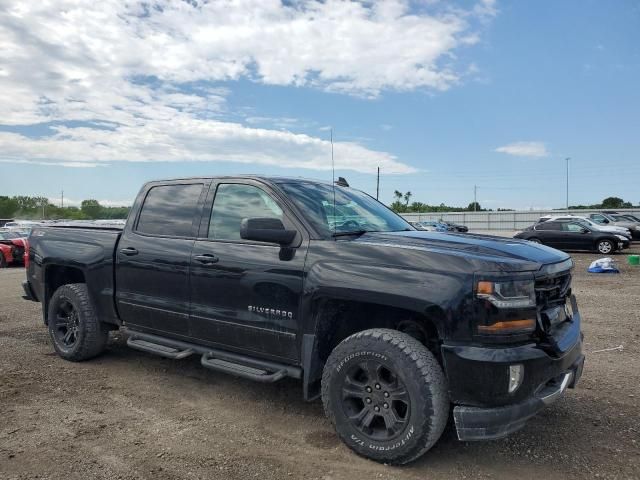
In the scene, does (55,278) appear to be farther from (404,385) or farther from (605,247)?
(605,247)

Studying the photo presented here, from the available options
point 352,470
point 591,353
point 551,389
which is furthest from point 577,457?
point 591,353

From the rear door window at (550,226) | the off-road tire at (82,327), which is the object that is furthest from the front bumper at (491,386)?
the rear door window at (550,226)

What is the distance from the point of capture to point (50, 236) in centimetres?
594

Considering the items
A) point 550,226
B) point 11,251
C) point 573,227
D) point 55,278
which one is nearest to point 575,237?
point 573,227

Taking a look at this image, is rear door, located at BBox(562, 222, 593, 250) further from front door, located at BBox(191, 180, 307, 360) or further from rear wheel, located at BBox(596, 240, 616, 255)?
front door, located at BBox(191, 180, 307, 360)

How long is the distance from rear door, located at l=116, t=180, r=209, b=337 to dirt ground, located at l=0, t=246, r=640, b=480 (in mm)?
676

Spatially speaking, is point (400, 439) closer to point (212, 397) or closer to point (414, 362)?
point (414, 362)

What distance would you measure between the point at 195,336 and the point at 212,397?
0.58 m

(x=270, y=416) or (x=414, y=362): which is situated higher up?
(x=414, y=362)

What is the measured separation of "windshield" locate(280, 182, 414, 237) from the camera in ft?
13.2

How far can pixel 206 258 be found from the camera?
14.1 feet

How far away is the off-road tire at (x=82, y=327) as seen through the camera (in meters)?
5.40

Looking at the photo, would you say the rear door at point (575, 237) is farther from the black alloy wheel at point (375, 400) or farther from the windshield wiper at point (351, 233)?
the black alloy wheel at point (375, 400)

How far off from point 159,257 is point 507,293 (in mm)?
2978
